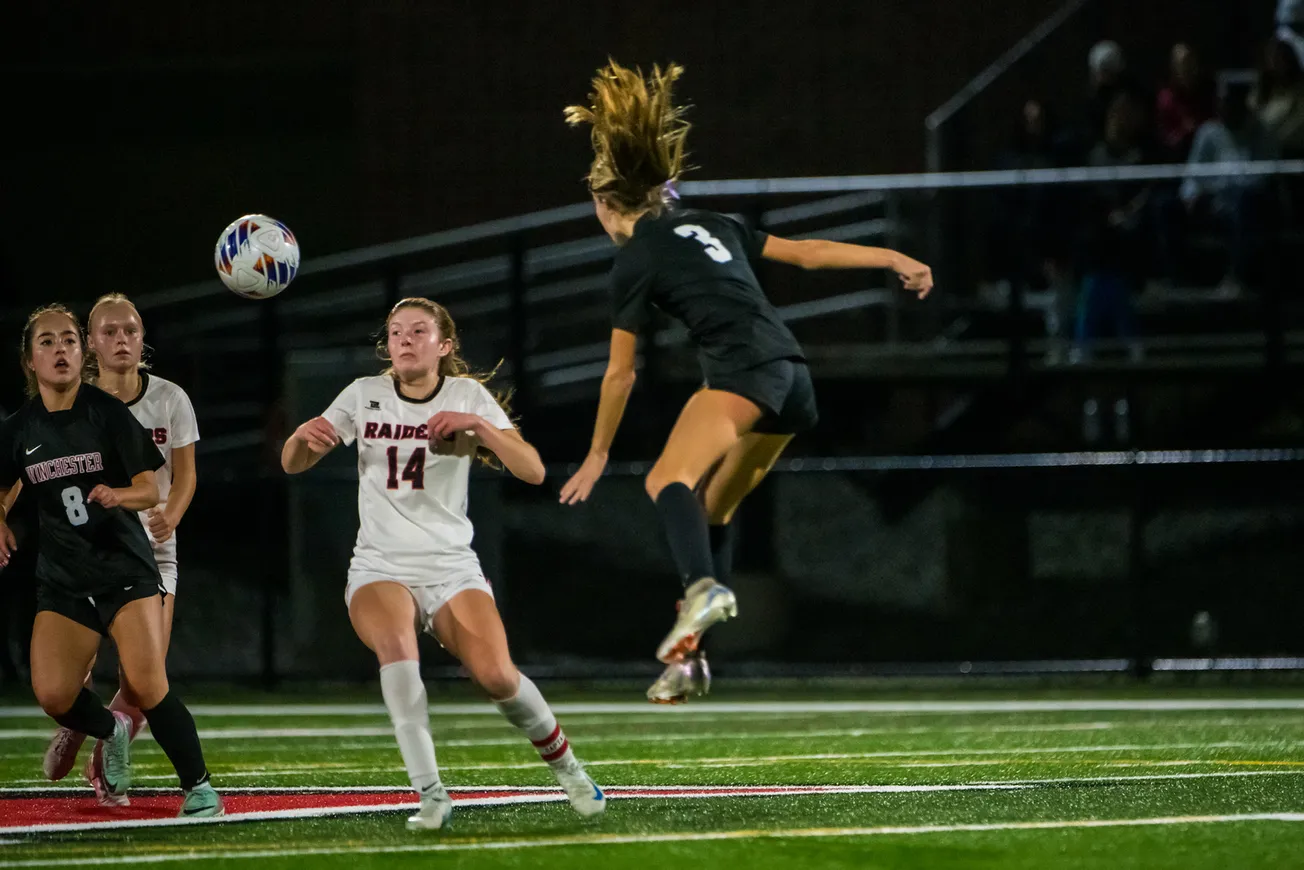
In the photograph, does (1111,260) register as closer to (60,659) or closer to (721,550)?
(721,550)

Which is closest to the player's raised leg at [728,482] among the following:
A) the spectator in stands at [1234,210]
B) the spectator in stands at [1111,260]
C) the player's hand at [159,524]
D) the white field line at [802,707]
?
the player's hand at [159,524]

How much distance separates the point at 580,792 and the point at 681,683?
57cm

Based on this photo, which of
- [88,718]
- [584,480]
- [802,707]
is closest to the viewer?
[584,480]

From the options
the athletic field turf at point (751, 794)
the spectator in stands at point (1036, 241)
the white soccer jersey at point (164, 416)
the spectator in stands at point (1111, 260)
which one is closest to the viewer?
the athletic field turf at point (751, 794)

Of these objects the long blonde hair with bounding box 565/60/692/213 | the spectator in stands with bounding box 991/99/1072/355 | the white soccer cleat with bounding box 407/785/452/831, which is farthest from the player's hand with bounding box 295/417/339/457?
the spectator in stands with bounding box 991/99/1072/355

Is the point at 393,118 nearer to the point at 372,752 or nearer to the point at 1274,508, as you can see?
the point at 1274,508

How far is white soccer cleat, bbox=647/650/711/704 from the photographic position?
22.1 feet

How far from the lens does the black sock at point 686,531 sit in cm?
691

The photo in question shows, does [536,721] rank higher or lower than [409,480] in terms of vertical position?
lower

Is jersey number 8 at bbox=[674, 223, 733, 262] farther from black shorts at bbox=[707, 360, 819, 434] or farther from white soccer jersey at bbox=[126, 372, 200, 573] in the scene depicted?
white soccer jersey at bbox=[126, 372, 200, 573]

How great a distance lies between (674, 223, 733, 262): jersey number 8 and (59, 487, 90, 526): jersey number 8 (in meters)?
2.27

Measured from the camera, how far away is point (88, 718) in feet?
22.9

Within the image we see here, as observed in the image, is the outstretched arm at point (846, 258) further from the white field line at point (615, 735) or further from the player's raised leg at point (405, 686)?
the white field line at point (615, 735)

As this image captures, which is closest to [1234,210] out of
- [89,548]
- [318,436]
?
[318,436]
